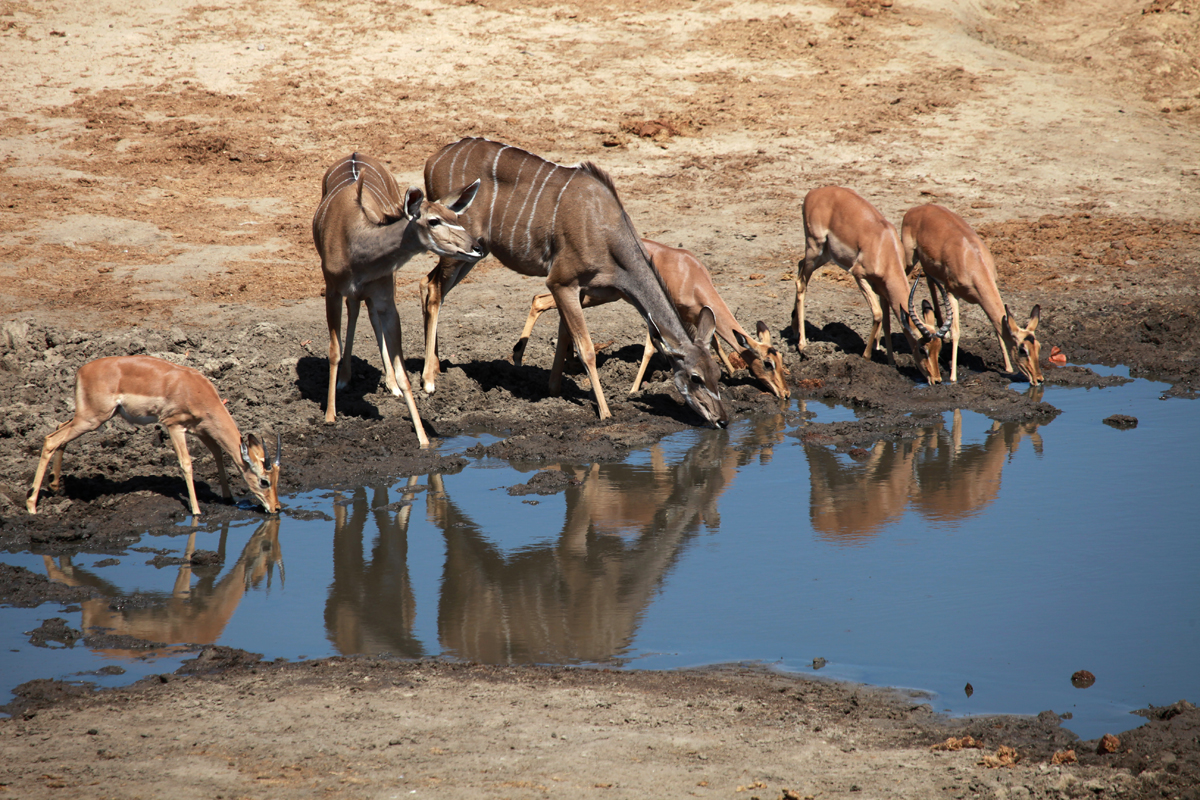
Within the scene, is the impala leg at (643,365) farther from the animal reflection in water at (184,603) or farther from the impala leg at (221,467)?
the animal reflection in water at (184,603)

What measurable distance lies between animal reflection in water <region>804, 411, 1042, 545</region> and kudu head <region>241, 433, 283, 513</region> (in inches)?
155

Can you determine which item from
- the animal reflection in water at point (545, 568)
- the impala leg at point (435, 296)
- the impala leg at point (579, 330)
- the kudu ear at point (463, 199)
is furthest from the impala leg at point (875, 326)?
the kudu ear at point (463, 199)

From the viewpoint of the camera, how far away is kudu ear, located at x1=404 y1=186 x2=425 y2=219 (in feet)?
28.0

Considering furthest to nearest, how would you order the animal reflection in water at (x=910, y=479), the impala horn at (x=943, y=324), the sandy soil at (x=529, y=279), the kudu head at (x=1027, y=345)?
the impala horn at (x=943, y=324), the kudu head at (x=1027, y=345), the animal reflection in water at (x=910, y=479), the sandy soil at (x=529, y=279)

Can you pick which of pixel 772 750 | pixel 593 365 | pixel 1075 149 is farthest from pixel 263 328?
pixel 1075 149

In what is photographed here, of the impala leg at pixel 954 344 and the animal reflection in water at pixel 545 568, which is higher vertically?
the impala leg at pixel 954 344

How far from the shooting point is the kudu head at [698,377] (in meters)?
10.0

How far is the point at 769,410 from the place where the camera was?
10586 mm

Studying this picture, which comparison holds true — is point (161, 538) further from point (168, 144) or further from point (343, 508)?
point (168, 144)

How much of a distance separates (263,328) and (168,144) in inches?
279

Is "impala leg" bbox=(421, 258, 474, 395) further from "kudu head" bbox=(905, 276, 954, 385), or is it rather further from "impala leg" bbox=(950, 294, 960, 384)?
"impala leg" bbox=(950, 294, 960, 384)

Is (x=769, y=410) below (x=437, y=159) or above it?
below

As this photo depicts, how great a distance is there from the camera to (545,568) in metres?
7.02

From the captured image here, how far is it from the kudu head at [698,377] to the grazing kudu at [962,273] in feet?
9.07
